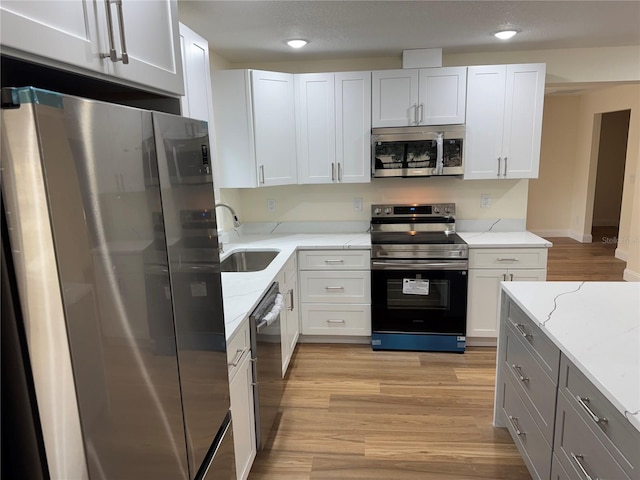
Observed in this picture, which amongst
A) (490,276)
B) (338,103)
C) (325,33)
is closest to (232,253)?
(338,103)

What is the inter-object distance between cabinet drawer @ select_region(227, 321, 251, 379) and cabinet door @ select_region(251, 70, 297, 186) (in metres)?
1.69

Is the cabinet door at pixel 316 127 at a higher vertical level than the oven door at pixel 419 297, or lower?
higher

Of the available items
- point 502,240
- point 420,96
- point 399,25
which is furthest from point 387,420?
point 399,25

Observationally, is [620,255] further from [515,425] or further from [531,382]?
[531,382]

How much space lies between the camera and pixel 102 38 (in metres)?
0.98

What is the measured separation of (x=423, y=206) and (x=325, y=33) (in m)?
1.64

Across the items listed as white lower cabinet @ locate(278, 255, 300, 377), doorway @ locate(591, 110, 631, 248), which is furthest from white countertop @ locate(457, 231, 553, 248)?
doorway @ locate(591, 110, 631, 248)

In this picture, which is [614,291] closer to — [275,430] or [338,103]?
[275,430]

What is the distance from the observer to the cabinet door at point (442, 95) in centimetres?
324

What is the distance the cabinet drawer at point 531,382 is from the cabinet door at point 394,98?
1.87 meters

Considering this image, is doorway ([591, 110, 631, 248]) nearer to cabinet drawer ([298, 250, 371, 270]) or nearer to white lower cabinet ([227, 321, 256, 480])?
cabinet drawer ([298, 250, 371, 270])

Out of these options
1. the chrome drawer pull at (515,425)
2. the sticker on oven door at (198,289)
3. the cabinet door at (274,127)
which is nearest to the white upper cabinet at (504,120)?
the cabinet door at (274,127)

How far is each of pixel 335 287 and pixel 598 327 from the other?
2021mm

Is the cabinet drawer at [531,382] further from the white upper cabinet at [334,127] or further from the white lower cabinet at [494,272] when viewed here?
the white upper cabinet at [334,127]
